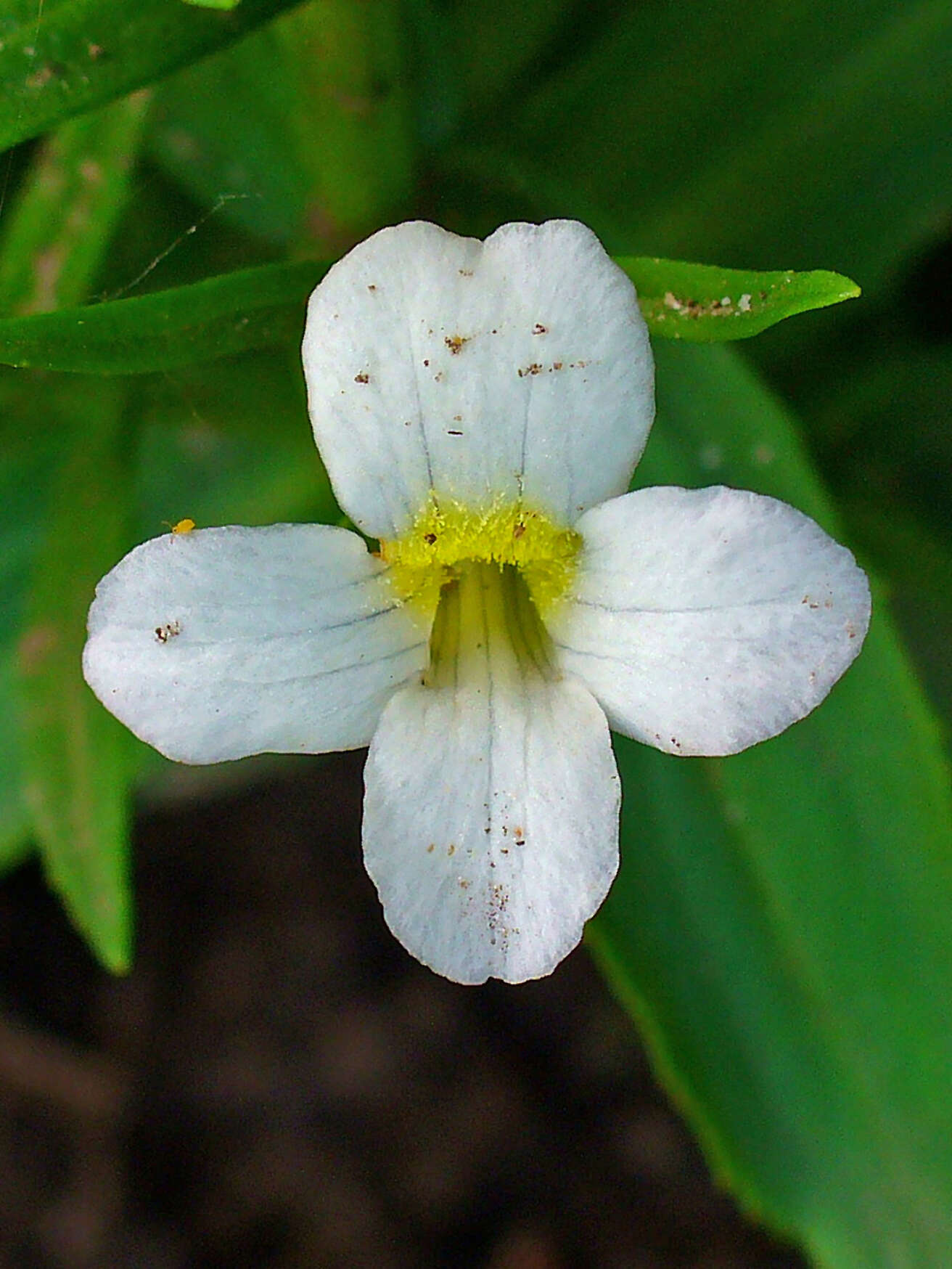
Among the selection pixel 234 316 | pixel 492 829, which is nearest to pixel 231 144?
pixel 234 316

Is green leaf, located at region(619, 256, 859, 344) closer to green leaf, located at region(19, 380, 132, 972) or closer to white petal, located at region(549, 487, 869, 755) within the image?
white petal, located at region(549, 487, 869, 755)

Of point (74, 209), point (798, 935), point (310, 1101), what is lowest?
point (310, 1101)

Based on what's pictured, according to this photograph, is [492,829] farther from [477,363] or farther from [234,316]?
[234,316]

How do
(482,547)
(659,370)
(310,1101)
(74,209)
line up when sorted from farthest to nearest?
(310,1101)
(659,370)
(74,209)
(482,547)

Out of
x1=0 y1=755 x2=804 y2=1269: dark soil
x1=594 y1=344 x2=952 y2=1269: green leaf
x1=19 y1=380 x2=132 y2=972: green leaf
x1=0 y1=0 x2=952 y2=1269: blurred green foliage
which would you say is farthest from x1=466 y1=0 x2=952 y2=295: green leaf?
x1=0 y1=755 x2=804 y2=1269: dark soil

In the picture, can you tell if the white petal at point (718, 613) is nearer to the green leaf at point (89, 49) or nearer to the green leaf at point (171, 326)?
the green leaf at point (171, 326)
